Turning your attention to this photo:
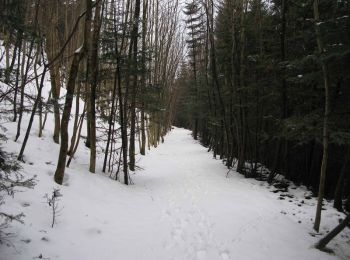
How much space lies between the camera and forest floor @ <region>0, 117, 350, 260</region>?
5527 mm

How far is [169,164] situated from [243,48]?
6930 mm

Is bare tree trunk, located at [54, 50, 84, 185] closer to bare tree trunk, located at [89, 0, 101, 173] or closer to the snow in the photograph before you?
the snow

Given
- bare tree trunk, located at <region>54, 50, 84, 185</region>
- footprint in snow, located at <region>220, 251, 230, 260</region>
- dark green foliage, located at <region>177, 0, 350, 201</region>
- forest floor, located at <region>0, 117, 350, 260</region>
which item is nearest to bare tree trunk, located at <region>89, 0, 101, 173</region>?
forest floor, located at <region>0, 117, 350, 260</region>

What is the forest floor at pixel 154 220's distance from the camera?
5527 millimetres

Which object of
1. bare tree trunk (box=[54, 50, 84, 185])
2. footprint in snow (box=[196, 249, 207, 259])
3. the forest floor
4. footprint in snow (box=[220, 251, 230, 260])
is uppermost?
bare tree trunk (box=[54, 50, 84, 185])

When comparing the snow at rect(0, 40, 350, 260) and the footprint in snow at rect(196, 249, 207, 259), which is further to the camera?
the footprint in snow at rect(196, 249, 207, 259)

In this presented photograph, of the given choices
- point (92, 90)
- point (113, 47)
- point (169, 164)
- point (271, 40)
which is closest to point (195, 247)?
point (92, 90)

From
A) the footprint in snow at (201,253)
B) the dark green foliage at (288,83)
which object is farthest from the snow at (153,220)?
the dark green foliage at (288,83)

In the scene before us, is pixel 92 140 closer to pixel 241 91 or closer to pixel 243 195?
pixel 243 195

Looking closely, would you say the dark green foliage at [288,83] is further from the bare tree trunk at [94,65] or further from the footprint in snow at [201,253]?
the bare tree trunk at [94,65]

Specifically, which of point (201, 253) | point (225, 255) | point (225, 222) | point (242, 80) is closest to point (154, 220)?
point (225, 222)

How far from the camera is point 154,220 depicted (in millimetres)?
7406

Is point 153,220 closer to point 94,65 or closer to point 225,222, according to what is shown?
point 225,222

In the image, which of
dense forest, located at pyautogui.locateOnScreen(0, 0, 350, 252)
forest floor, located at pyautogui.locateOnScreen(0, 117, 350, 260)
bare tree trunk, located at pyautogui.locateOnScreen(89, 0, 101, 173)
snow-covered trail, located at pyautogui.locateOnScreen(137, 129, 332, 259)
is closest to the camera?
forest floor, located at pyautogui.locateOnScreen(0, 117, 350, 260)
